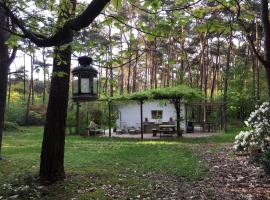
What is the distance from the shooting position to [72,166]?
10.3 metres

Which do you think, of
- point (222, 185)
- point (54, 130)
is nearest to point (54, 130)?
point (54, 130)

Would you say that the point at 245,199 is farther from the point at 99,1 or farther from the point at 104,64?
the point at 99,1

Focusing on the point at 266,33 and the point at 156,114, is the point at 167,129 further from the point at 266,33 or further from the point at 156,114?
the point at 266,33

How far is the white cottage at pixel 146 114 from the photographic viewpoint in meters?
30.2

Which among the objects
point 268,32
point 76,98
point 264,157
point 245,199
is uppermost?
point 268,32

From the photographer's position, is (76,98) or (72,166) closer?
(76,98)

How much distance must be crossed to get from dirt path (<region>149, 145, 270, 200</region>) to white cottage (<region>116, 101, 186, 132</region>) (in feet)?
64.7

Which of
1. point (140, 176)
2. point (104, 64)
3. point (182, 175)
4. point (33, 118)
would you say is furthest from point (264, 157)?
point (33, 118)

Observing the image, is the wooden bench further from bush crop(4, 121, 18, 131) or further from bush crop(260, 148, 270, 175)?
bush crop(260, 148, 270, 175)

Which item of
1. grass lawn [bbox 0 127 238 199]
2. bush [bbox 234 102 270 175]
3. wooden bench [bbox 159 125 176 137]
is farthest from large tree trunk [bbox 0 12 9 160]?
wooden bench [bbox 159 125 176 137]

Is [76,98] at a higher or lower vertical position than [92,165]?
higher

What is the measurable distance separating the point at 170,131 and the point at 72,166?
14.7 m

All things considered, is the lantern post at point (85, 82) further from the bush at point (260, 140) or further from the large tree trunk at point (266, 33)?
the bush at point (260, 140)

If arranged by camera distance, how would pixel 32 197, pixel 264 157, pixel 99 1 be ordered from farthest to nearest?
pixel 264 157, pixel 32 197, pixel 99 1
